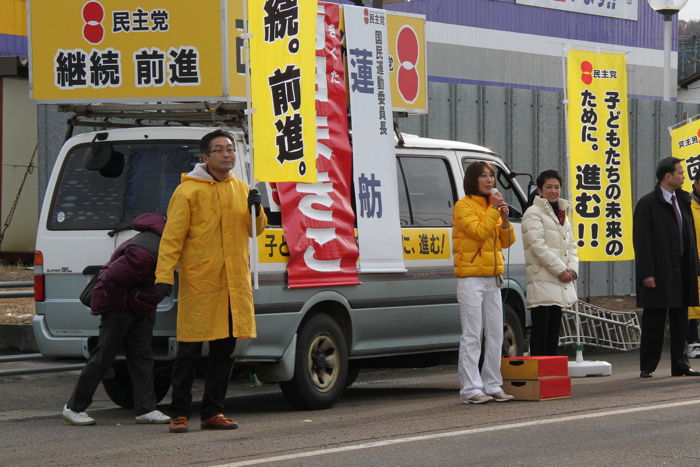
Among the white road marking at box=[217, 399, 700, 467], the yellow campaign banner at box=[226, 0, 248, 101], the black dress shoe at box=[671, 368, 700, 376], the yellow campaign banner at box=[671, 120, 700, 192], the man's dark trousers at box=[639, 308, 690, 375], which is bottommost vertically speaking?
the black dress shoe at box=[671, 368, 700, 376]

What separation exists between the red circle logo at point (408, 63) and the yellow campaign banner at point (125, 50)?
89.9 inches

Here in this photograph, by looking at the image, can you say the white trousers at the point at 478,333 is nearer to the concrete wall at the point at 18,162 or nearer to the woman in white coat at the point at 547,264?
the woman in white coat at the point at 547,264

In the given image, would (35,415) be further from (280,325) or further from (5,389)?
(280,325)

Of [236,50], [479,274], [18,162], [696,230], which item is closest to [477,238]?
[479,274]

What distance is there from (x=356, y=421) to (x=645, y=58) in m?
31.4

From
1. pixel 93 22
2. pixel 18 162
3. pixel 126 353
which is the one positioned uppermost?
pixel 93 22

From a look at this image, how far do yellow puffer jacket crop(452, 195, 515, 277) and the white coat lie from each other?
122 cm

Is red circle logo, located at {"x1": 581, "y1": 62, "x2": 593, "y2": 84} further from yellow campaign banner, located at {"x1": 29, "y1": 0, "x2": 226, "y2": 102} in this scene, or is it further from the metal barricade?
yellow campaign banner, located at {"x1": 29, "y1": 0, "x2": 226, "y2": 102}

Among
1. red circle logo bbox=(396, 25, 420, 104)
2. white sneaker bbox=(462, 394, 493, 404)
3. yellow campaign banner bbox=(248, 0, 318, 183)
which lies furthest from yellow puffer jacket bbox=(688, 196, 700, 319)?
yellow campaign banner bbox=(248, 0, 318, 183)

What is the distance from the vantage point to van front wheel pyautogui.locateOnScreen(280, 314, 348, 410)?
31.5 ft

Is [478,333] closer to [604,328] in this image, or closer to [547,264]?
[547,264]

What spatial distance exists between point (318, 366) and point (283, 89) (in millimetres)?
2160

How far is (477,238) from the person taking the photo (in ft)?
32.7

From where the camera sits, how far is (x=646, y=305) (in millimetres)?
11953
